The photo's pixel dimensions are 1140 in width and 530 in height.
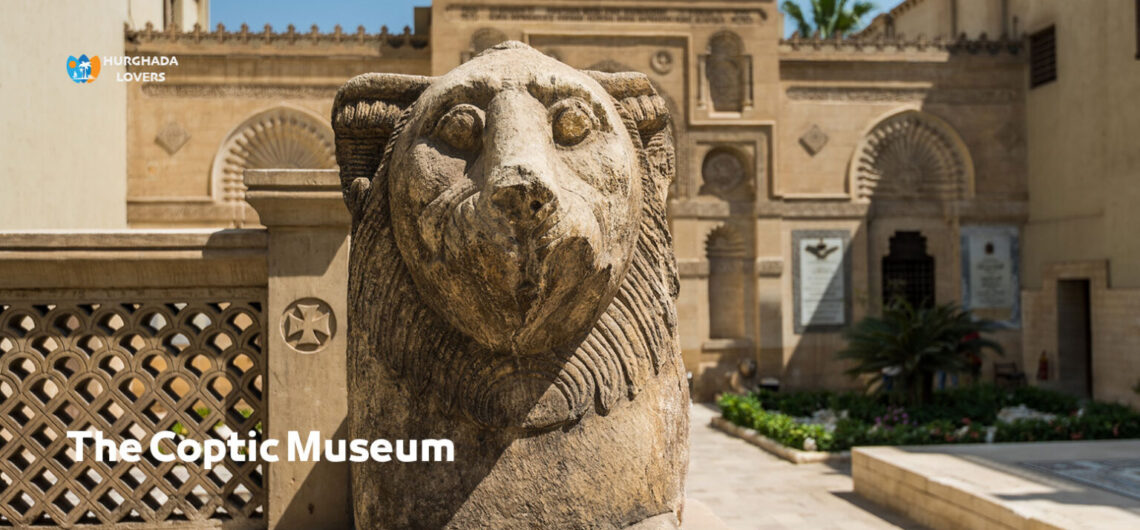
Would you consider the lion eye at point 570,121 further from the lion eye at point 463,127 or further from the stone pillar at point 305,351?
the stone pillar at point 305,351

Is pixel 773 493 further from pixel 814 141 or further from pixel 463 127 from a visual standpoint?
pixel 814 141

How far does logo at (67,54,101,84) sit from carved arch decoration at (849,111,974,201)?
1159 cm

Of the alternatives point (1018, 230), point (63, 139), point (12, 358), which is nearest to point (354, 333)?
point (12, 358)

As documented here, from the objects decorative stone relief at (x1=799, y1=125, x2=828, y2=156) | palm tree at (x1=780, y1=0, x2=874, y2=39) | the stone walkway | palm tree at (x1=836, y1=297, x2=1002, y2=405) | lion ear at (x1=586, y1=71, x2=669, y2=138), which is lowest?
the stone walkway

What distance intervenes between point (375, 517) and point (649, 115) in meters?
1.27

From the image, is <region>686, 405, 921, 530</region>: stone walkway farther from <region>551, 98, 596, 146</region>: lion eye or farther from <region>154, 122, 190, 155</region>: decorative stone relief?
<region>154, 122, 190, 155</region>: decorative stone relief

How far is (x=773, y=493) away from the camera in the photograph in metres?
8.15

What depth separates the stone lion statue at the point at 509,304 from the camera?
80.4 inches

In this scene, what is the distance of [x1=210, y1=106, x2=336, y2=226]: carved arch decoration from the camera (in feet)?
46.6

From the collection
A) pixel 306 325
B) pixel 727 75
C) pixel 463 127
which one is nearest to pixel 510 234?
pixel 463 127

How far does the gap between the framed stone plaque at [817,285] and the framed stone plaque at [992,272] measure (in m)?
2.13

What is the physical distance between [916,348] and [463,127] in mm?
9899

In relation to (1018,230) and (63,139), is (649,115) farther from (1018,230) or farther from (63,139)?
(1018,230)

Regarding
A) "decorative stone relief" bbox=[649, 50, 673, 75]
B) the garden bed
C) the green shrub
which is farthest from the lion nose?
"decorative stone relief" bbox=[649, 50, 673, 75]
